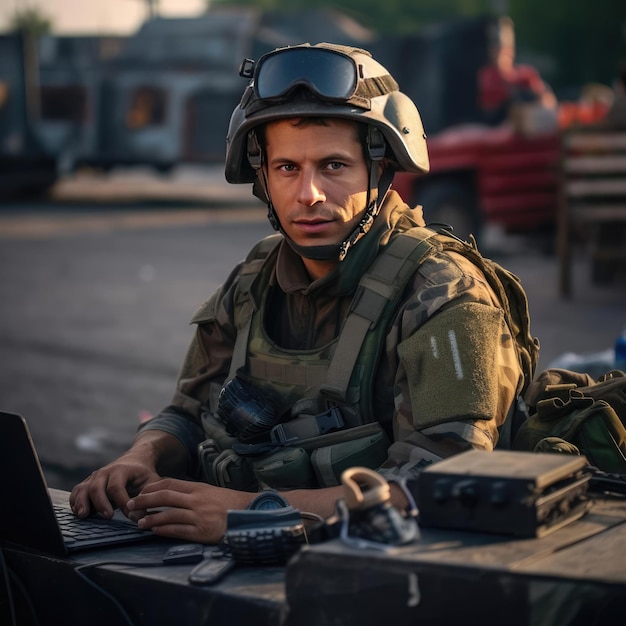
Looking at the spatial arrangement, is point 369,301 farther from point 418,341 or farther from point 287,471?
point 287,471

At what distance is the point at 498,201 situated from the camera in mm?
14188

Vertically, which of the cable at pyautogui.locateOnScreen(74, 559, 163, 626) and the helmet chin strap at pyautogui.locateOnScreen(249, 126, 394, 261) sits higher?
the helmet chin strap at pyautogui.locateOnScreen(249, 126, 394, 261)

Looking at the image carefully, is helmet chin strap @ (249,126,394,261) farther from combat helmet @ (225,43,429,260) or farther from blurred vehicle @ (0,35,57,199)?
blurred vehicle @ (0,35,57,199)

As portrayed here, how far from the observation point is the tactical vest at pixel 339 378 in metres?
3.41

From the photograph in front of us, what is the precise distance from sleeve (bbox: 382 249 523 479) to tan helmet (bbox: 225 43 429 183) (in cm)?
48

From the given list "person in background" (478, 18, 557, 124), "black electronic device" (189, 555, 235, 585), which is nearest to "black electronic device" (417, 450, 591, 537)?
"black electronic device" (189, 555, 235, 585)

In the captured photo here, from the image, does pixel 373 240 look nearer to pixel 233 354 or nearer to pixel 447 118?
pixel 233 354

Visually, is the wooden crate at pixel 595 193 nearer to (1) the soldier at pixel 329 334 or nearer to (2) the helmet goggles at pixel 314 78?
(1) the soldier at pixel 329 334

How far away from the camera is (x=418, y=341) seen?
3295mm

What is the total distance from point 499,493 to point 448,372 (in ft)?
2.12

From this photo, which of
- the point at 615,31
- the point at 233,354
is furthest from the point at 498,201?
the point at 615,31

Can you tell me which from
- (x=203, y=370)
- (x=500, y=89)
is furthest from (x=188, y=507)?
(x=500, y=89)

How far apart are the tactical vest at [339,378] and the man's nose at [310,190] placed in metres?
0.24

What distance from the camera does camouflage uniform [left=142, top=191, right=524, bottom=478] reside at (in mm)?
3189
